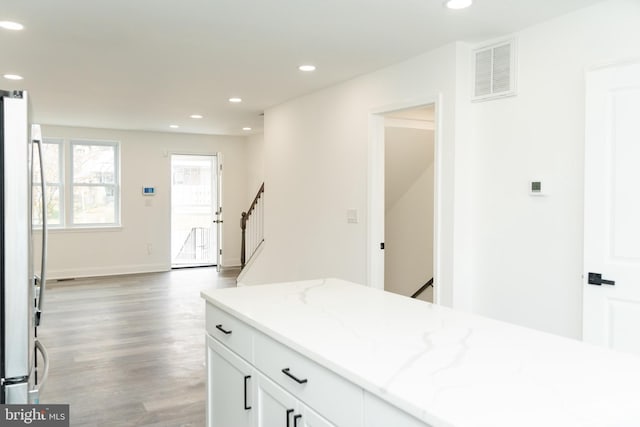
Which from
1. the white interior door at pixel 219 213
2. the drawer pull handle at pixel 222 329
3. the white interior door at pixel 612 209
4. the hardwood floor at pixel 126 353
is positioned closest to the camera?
the drawer pull handle at pixel 222 329

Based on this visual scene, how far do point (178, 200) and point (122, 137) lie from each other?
6.38 ft

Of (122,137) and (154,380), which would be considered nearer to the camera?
(154,380)

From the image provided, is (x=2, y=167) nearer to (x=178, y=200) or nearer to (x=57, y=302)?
(x=57, y=302)

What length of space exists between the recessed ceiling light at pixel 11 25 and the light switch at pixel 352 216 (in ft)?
9.94

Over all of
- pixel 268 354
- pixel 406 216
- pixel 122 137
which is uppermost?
pixel 122 137

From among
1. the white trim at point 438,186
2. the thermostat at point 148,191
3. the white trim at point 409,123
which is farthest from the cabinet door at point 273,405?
the thermostat at point 148,191

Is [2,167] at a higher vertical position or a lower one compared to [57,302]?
higher

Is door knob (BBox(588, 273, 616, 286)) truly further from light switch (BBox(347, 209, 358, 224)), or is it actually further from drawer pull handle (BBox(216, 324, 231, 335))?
light switch (BBox(347, 209, 358, 224))

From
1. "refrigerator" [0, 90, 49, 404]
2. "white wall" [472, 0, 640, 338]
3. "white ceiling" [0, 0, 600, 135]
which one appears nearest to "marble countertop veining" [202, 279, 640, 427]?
"refrigerator" [0, 90, 49, 404]

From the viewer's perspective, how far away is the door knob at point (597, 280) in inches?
113

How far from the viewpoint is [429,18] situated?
322cm

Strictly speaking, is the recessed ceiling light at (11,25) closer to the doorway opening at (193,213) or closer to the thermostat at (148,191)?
the thermostat at (148,191)

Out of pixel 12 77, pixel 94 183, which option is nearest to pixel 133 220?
pixel 94 183

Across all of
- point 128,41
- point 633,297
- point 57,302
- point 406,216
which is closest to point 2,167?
point 128,41
